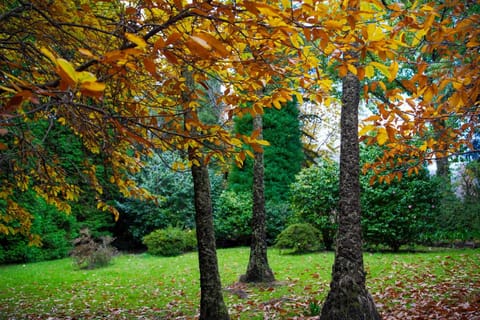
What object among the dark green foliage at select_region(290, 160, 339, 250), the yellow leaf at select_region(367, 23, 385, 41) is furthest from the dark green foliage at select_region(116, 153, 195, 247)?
the yellow leaf at select_region(367, 23, 385, 41)

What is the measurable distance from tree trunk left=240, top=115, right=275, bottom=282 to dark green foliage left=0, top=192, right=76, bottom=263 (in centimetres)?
714

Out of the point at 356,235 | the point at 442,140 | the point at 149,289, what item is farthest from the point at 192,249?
the point at 442,140

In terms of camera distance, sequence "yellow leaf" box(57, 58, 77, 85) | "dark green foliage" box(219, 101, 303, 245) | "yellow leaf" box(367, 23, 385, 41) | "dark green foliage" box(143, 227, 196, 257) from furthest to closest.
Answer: "dark green foliage" box(219, 101, 303, 245)
"dark green foliage" box(143, 227, 196, 257)
"yellow leaf" box(367, 23, 385, 41)
"yellow leaf" box(57, 58, 77, 85)

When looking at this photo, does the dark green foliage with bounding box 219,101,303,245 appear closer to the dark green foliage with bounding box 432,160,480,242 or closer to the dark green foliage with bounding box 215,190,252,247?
the dark green foliage with bounding box 215,190,252,247

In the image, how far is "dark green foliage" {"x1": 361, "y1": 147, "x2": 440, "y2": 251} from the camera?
10492mm

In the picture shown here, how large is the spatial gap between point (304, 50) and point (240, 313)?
422cm

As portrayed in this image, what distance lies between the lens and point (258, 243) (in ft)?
24.9

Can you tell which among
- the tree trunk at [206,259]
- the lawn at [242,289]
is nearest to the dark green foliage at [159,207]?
the lawn at [242,289]

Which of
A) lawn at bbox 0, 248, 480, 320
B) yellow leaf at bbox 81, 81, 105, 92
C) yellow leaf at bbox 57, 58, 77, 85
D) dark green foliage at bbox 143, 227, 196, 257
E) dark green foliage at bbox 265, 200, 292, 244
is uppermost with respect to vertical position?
yellow leaf at bbox 57, 58, 77, 85

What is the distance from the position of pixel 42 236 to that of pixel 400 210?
10.7m

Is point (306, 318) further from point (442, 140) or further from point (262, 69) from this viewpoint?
point (262, 69)

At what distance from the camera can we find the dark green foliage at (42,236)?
38.0 feet

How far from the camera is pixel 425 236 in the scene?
10.5m

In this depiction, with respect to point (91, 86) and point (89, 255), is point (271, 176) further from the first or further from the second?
point (91, 86)
